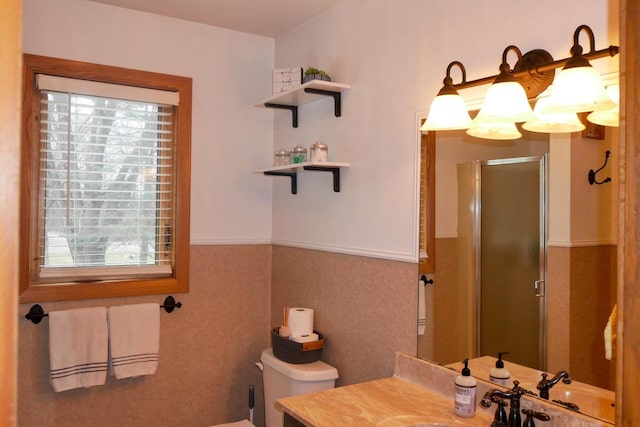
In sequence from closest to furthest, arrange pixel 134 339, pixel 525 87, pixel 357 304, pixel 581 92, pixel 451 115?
pixel 581 92 → pixel 525 87 → pixel 451 115 → pixel 357 304 → pixel 134 339

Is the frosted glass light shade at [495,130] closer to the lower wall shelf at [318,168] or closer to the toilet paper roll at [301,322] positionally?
the lower wall shelf at [318,168]

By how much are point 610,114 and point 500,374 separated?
0.85m

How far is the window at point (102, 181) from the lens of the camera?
2373 millimetres

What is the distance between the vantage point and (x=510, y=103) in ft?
4.87

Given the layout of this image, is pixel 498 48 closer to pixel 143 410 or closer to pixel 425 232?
pixel 425 232

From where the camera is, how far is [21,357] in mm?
2346

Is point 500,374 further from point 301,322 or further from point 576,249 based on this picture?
point 301,322

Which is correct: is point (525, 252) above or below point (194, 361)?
above

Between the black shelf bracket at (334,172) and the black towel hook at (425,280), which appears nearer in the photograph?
the black towel hook at (425,280)

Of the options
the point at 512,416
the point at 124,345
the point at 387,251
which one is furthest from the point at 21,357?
the point at 512,416

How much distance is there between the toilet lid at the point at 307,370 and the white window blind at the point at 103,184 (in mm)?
794

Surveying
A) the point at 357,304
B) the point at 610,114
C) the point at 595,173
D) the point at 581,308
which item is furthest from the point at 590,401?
the point at 357,304

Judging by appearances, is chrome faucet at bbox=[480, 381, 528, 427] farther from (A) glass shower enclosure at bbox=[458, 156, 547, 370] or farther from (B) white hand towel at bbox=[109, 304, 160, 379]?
(B) white hand towel at bbox=[109, 304, 160, 379]

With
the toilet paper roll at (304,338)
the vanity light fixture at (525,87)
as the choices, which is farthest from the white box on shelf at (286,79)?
the toilet paper roll at (304,338)
